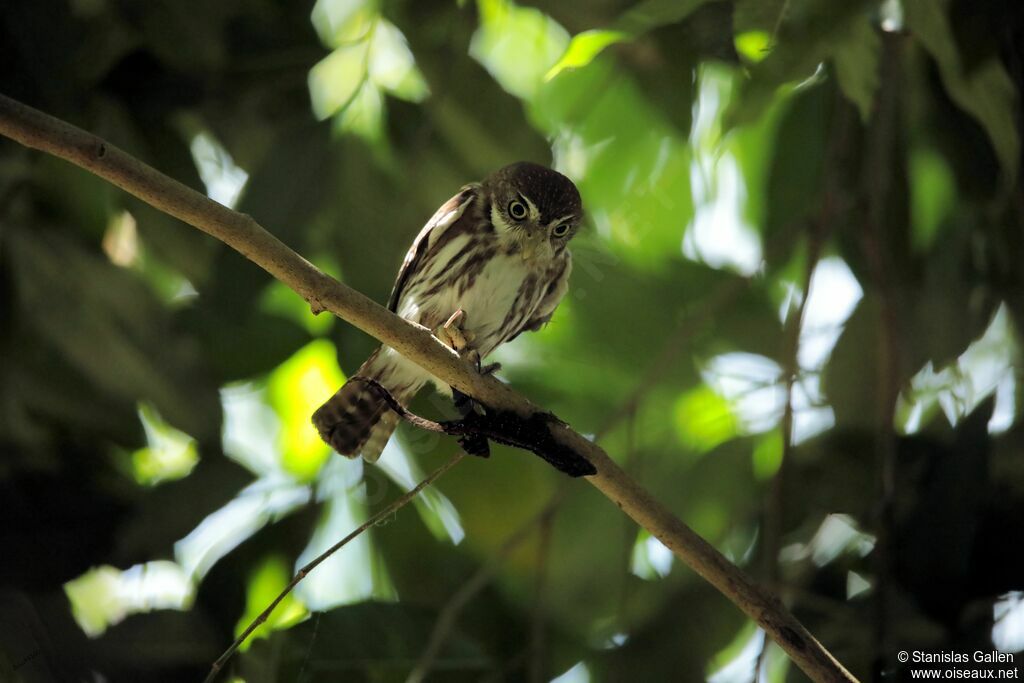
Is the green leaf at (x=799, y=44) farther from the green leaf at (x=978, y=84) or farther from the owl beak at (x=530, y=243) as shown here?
the owl beak at (x=530, y=243)

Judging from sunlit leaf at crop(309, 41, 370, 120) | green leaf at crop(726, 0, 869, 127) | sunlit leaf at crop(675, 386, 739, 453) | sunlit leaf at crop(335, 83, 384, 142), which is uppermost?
sunlit leaf at crop(309, 41, 370, 120)

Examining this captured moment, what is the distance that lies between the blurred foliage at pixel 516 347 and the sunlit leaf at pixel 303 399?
0.06 feet

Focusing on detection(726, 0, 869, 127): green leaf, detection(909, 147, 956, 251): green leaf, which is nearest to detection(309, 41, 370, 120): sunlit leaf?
detection(726, 0, 869, 127): green leaf

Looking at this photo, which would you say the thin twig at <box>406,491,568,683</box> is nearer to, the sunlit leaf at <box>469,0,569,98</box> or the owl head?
the owl head

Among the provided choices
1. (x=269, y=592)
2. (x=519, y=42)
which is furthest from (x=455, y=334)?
(x=519, y=42)

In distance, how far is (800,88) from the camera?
169 inches

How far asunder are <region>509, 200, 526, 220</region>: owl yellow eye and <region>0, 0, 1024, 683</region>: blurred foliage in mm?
318

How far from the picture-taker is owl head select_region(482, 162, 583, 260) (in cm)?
379

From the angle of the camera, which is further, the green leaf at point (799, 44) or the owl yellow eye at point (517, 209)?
the owl yellow eye at point (517, 209)

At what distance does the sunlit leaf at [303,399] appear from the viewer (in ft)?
13.9

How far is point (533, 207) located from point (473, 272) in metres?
0.33

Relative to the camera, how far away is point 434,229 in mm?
3912

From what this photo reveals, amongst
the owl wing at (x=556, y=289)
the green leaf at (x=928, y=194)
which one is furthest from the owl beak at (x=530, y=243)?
the green leaf at (x=928, y=194)

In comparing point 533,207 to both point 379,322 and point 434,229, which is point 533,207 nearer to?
point 434,229
